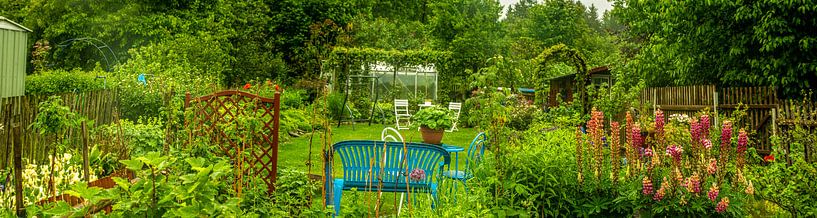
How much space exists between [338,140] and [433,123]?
2.19 m

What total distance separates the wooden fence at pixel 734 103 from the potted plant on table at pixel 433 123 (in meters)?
3.13

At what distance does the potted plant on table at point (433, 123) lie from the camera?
10938mm

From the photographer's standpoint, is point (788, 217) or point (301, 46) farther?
point (301, 46)

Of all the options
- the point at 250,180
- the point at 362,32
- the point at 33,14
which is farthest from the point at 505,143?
the point at 33,14

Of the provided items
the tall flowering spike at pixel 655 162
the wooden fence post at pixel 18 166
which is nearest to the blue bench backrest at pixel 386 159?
the tall flowering spike at pixel 655 162

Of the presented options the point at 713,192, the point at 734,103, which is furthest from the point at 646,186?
the point at 734,103

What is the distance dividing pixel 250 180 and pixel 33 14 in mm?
24391

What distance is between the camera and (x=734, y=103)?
27.2ft

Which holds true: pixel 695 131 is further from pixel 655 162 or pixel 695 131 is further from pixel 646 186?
pixel 646 186

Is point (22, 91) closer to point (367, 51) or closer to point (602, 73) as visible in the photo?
point (367, 51)

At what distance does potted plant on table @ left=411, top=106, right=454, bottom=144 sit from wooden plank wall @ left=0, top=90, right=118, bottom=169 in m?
5.03

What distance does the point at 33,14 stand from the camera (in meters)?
24.4

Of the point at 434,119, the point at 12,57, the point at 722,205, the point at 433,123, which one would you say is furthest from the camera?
the point at 12,57

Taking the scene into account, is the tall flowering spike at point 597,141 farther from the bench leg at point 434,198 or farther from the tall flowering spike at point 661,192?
the bench leg at point 434,198
